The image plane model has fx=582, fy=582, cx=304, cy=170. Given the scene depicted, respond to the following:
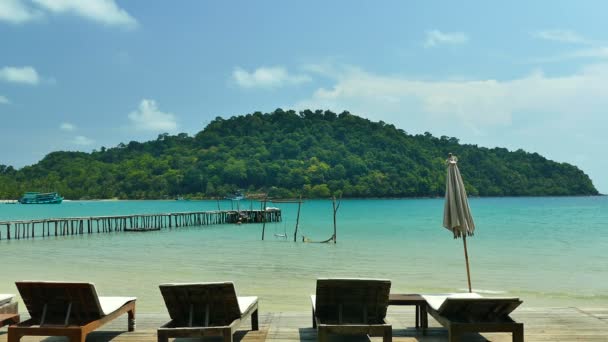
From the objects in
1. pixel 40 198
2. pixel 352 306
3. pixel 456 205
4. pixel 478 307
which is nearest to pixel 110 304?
pixel 352 306

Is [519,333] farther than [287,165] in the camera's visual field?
No

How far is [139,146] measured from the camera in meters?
133

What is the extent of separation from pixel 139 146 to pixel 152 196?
18.7 m

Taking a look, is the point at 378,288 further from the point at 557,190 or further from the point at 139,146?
the point at 557,190

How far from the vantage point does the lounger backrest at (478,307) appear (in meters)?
4.83

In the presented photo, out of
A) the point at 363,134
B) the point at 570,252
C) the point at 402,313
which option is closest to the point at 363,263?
the point at 570,252

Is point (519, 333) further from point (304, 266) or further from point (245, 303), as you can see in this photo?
point (304, 266)

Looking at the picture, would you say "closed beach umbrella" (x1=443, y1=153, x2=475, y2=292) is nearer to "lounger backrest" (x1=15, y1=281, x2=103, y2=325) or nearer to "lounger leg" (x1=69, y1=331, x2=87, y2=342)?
"lounger backrest" (x1=15, y1=281, x2=103, y2=325)

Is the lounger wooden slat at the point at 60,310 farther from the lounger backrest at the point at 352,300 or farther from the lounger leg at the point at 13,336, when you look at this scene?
the lounger backrest at the point at 352,300

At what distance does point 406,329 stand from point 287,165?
10646cm

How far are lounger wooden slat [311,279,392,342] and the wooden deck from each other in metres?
0.48

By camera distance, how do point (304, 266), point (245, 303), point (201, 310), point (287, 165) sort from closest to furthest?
1. point (201, 310)
2. point (245, 303)
3. point (304, 266)
4. point (287, 165)

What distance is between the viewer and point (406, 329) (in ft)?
20.0

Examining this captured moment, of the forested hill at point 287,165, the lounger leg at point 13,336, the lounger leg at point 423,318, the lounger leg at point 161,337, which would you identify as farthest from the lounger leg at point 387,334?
the forested hill at point 287,165
